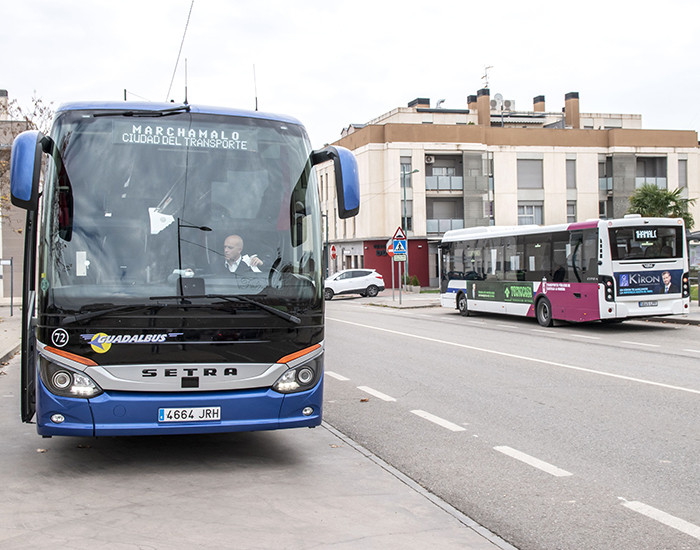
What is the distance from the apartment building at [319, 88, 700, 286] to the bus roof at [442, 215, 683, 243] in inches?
1049

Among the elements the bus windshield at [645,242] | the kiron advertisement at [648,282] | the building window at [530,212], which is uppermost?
the building window at [530,212]

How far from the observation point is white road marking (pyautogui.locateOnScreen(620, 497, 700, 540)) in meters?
4.83

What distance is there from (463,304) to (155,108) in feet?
71.6

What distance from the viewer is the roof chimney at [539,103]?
267ft

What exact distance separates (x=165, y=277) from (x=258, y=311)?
755mm

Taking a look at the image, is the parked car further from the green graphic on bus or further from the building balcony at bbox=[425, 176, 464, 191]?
the green graphic on bus

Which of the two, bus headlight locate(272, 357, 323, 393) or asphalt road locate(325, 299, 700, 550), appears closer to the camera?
asphalt road locate(325, 299, 700, 550)

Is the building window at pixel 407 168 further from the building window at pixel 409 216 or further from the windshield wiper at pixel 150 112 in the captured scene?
the windshield wiper at pixel 150 112

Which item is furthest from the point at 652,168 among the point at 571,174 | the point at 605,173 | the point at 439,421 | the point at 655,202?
the point at 439,421

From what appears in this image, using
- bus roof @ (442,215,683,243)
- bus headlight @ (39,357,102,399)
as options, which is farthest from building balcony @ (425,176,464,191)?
bus headlight @ (39,357,102,399)

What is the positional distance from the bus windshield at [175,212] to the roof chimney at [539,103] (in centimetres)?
7873

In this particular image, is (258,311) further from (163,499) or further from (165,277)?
(163,499)

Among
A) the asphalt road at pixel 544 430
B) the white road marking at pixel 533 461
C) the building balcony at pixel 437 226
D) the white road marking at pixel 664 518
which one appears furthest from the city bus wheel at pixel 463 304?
the building balcony at pixel 437 226

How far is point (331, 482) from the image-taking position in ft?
19.8
